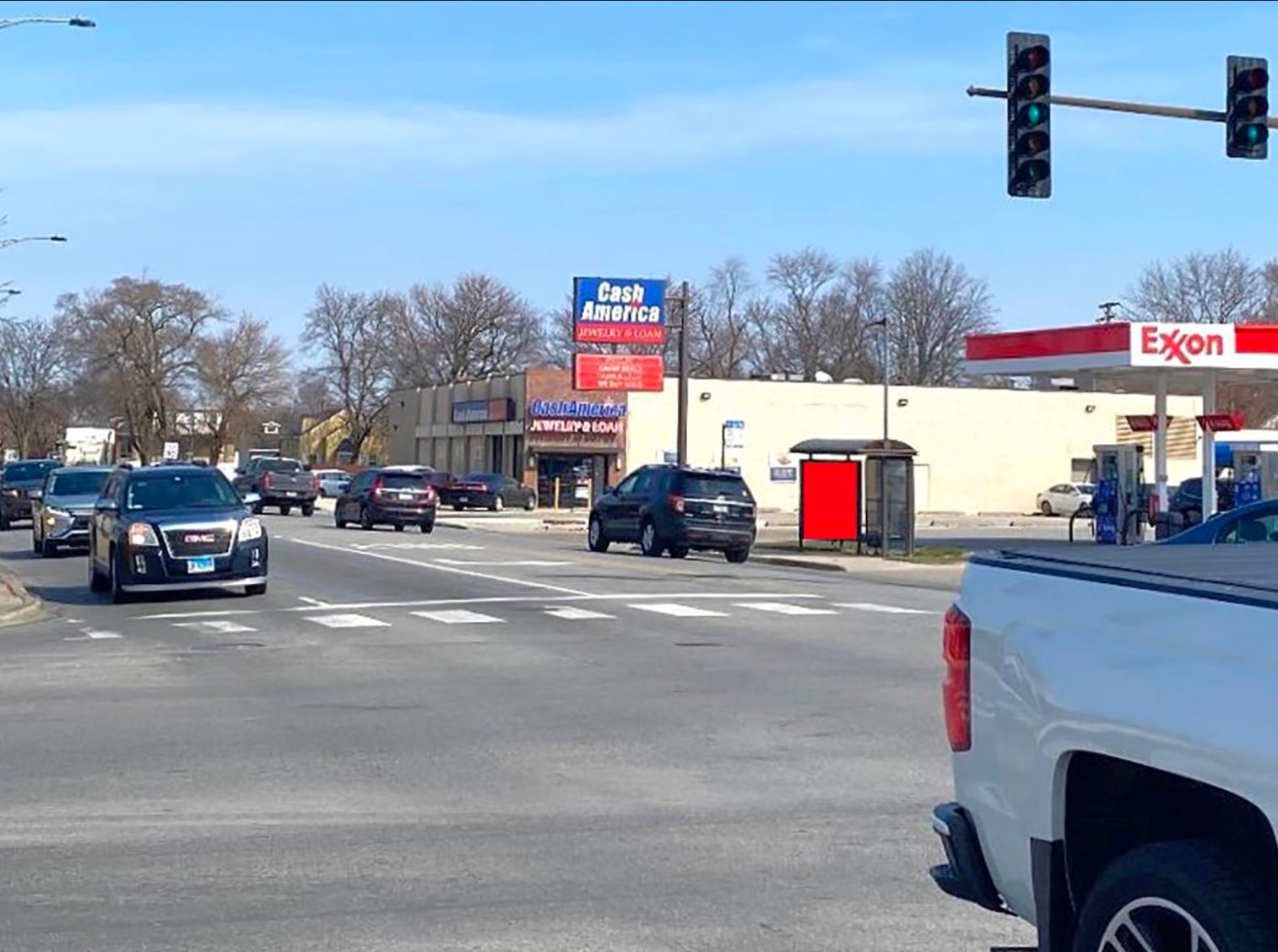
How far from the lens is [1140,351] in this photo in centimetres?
3831

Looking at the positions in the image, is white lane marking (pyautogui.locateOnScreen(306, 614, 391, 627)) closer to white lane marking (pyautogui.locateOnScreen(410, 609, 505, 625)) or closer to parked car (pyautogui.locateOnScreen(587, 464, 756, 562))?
white lane marking (pyautogui.locateOnScreen(410, 609, 505, 625))

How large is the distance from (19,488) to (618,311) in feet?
69.0

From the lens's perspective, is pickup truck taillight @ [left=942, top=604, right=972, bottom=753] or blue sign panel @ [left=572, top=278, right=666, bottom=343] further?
blue sign panel @ [left=572, top=278, right=666, bottom=343]

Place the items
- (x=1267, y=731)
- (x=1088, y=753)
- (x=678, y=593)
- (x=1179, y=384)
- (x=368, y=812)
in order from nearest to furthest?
(x=1267, y=731) → (x=1088, y=753) → (x=368, y=812) → (x=678, y=593) → (x=1179, y=384)

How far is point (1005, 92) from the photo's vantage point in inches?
772

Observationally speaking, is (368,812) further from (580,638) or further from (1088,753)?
(580,638)

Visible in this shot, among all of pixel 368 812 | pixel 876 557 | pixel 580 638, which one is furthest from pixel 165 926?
pixel 876 557

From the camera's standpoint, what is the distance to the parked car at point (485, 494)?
6938cm

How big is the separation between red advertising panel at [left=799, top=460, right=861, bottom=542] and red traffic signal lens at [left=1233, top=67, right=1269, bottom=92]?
752 inches

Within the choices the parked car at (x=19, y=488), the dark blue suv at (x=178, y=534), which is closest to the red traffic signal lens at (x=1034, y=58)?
the dark blue suv at (x=178, y=534)

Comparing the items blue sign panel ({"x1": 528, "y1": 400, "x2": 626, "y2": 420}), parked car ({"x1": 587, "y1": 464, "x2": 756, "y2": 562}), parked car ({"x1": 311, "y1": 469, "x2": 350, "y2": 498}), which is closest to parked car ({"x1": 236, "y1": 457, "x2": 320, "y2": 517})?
blue sign panel ({"x1": 528, "y1": 400, "x2": 626, "y2": 420})

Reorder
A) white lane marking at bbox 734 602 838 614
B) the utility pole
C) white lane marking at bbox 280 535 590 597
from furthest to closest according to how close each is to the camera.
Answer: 1. the utility pole
2. white lane marking at bbox 280 535 590 597
3. white lane marking at bbox 734 602 838 614

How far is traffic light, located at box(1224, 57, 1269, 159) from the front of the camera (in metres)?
19.8

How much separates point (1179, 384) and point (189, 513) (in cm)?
3131
